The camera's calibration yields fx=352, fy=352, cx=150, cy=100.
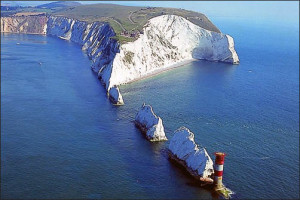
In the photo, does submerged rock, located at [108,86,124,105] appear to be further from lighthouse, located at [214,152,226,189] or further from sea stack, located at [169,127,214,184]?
lighthouse, located at [214,152,226,189]

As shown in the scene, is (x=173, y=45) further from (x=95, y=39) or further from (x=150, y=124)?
(x=150, y=124)

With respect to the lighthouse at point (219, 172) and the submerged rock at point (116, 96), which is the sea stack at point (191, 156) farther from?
the submerged rock at point (116, 96)

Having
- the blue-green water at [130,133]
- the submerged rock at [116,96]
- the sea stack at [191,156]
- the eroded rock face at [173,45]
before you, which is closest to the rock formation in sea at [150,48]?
the eroded rock face at [173,45]

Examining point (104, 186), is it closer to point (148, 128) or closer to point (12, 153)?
point (12, 153)

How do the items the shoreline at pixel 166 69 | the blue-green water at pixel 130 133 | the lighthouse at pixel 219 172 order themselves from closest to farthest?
1. the blue-green water at pixel 130 133
2. the lighthouse at pixel 219 172
3. the shoreline at pixel 166 69

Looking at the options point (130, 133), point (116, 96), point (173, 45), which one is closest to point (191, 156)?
point (130, 133)

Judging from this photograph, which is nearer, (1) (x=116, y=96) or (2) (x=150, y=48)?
(1) (x=116, y=96)

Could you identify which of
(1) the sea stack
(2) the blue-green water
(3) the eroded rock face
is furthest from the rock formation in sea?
(1) the sea stack
